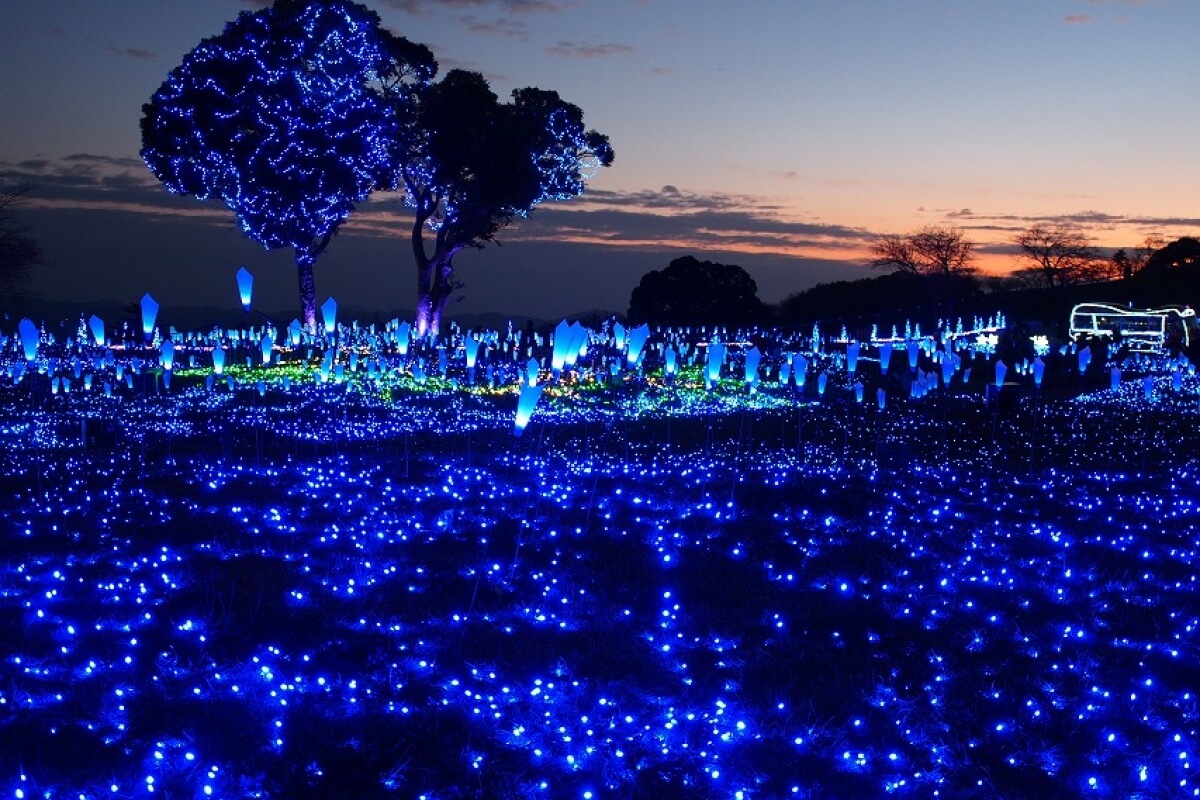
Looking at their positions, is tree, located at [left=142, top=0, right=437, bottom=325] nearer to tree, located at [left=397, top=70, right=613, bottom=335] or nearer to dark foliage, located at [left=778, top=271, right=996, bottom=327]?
tree, located at [left=397, top=70, right=613, bottom=335]

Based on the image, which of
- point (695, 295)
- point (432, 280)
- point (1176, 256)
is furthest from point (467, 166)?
point (1176, 256)

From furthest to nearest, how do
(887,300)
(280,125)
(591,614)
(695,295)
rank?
(887,300), (695,295), (280,125), (591,614)

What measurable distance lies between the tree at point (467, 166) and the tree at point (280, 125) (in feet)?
5.35

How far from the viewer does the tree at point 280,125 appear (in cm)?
2431

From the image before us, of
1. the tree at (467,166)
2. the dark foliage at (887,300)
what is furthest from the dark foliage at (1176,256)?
the tree at (467,166)

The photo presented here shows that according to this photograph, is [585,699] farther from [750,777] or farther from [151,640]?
[151,640]

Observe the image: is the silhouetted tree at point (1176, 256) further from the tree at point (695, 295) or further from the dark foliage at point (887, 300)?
the tree at point (695, 295)

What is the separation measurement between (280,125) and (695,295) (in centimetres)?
1546

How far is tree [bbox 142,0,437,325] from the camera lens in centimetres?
2431

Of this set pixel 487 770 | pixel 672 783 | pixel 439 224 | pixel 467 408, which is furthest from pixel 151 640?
pixel 439 224

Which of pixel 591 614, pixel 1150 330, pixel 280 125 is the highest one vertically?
pixel 280 125

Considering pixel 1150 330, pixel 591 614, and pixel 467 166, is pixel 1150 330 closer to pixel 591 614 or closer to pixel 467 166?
pixel 467 166

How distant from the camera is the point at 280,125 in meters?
24.3

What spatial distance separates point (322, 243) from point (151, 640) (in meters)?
20.8
